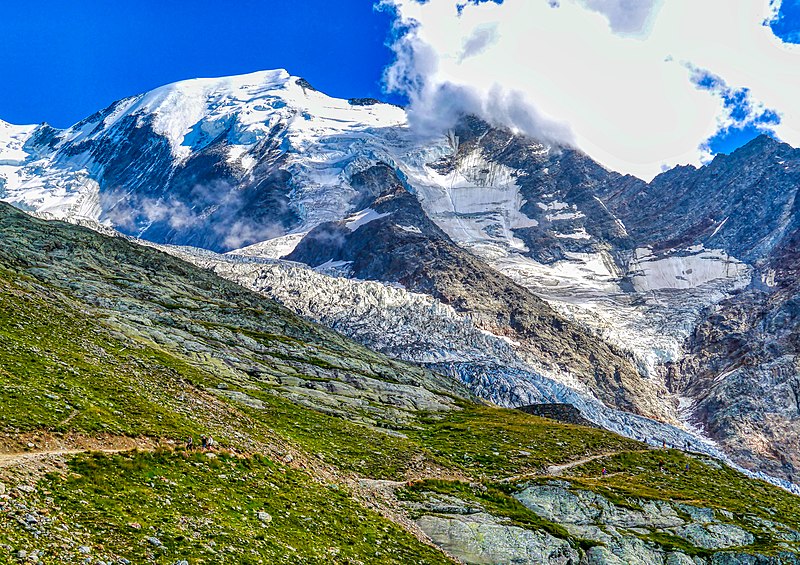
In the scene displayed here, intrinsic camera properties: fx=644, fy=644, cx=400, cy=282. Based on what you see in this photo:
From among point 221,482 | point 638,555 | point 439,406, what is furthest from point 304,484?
point 439,406

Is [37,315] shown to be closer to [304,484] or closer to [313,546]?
[304,484]

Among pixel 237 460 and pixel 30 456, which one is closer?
pixel 30 456

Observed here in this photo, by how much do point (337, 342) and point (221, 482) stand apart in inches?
5191

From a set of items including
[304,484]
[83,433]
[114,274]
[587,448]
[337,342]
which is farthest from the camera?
[337,342]

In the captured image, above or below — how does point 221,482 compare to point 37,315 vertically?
below

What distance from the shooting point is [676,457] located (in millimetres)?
83250

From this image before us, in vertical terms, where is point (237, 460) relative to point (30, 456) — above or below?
below

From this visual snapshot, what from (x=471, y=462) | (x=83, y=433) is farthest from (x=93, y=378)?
(x=471, y=462)

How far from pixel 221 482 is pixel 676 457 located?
68285 millimetres

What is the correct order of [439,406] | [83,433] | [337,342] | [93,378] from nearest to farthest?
[83,433], [93,378], [439,406], [337,342]

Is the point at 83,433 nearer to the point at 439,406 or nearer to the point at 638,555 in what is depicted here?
the point at 638,555

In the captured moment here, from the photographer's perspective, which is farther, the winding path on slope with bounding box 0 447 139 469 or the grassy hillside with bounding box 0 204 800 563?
the winding path on slope with bounding box 0 447 139 469

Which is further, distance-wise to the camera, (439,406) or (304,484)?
(439,406)

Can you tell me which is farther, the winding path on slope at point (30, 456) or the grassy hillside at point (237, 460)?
the winding path on slope at point (30, 456)
